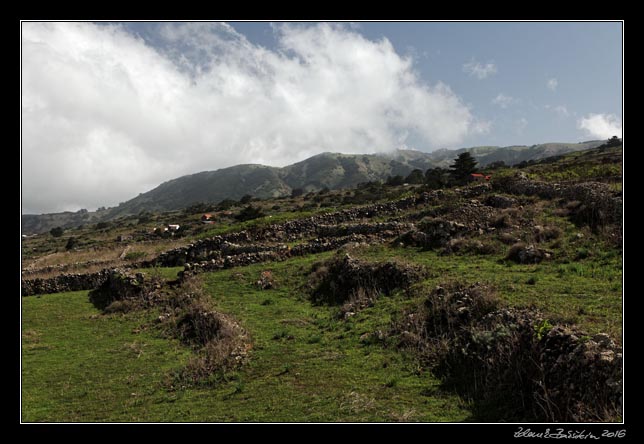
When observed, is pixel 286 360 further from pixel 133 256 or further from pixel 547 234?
pixel 133 256

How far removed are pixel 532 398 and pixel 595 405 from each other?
1052mm

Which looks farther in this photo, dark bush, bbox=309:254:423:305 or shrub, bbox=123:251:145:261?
shrub, bbox=123:251:145:261

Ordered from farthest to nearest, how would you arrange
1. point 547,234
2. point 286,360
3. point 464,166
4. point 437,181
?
point 464,166, point 437,181, point 547,234, point 286,360

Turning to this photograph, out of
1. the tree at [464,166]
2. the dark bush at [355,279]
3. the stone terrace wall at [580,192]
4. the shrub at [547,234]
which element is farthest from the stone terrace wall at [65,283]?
the tree at [464,166]

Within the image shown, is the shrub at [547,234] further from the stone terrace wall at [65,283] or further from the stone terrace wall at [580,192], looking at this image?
the stone terrace wall at [65,283]

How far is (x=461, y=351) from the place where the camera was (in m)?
9.34

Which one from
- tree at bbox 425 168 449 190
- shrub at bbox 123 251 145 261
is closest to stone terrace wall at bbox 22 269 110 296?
shrub at bbox 123 251 145 261

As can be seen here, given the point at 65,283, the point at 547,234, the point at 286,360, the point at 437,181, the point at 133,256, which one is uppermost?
the point at 437,181

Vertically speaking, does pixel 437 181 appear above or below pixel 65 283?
above

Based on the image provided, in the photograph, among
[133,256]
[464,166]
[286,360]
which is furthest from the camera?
[464,166]

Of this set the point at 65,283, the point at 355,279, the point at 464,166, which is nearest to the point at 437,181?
the point at 464,166

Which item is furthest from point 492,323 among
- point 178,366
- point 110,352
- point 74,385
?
point 110,352

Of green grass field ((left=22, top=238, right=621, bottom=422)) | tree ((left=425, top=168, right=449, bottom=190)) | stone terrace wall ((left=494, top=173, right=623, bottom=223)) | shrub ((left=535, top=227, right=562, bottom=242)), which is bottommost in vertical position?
green grass field ((left=22, top=238, right=621, bottom=422))

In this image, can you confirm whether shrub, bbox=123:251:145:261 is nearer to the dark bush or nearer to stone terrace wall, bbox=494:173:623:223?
the dark bush
